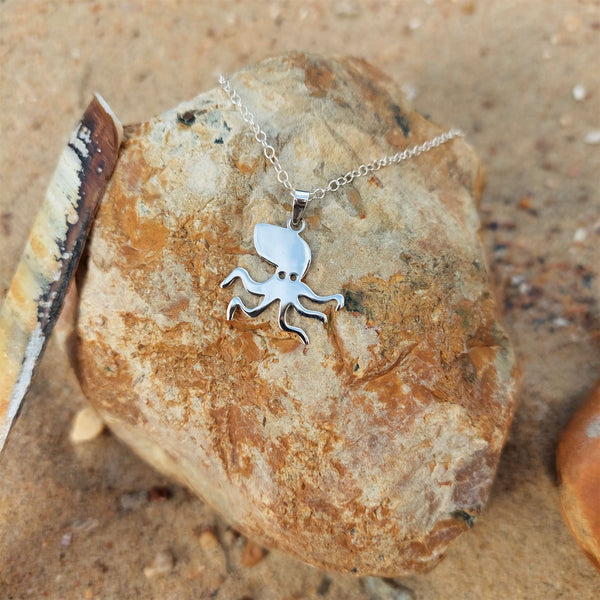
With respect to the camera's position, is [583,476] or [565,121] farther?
[565,121]

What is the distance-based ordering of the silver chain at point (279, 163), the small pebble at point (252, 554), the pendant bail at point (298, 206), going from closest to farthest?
the pendant bail at point (298, 206) < the silver chain at point (279, 163) < the small pebble at point (252, 554)

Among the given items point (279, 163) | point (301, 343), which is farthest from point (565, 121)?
point (301, 343)

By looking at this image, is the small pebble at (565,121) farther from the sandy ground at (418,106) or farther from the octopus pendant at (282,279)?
the octopus pendant at (282,279)

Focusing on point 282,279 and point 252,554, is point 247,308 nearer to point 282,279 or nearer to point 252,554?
point 282,279

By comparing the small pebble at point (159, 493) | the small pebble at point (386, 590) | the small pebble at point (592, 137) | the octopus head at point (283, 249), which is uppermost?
the small pebble at point (592, 137)

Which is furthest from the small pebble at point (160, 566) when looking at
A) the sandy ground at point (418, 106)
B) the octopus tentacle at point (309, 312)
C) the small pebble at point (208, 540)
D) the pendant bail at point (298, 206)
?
the pendant bail at point (298, 206)

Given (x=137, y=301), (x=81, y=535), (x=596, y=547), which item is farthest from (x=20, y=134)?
(x=596, y=547)

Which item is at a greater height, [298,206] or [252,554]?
[298,206]
